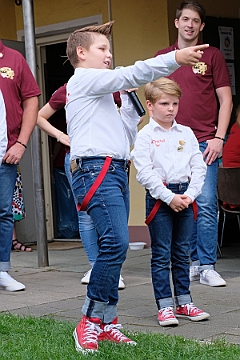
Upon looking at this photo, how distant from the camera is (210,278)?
5.88 meters

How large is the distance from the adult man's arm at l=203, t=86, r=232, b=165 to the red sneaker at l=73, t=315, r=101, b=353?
230cm

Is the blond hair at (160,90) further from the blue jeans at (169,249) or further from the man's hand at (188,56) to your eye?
the man's hand at (188,56)

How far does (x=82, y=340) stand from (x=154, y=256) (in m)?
1.02

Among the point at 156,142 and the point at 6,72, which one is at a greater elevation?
the point at 6,72

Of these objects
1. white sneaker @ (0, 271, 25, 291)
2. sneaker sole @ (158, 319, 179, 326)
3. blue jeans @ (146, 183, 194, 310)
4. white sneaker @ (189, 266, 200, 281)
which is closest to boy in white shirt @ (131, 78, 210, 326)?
blue jeans @ (146, 183, 194, 310)

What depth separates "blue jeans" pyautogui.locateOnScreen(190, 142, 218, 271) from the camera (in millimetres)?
6012

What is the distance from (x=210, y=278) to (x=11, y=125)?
2030 mm

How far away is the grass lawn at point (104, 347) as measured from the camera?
371 centimetres

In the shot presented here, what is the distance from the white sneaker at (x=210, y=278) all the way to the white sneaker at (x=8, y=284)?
4.74 ft

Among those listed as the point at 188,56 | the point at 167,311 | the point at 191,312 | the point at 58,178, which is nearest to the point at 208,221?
the point at 191,312

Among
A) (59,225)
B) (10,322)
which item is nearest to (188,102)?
(10,322)

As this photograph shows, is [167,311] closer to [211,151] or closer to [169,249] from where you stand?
[169,249]

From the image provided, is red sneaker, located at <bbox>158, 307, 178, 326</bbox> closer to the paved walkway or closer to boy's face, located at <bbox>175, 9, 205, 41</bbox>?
the paved walkway

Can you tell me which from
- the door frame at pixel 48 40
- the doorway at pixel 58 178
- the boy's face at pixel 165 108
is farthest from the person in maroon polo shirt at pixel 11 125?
the doorway at pixel 58 178
